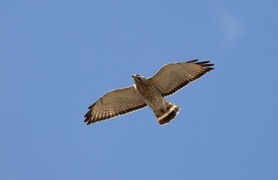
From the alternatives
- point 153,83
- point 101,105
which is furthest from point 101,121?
point 153,83

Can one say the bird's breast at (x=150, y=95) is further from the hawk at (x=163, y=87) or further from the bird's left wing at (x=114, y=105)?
the bird's left wing at (x=114, y=105)

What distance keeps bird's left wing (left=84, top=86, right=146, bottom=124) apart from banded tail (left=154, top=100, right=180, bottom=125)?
0.86 m

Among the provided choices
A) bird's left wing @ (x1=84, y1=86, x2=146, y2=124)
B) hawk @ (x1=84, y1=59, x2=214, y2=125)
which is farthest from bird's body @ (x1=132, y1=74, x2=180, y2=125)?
bird's left wing @ (x1=84, y1=86, x2=146, y2=124)

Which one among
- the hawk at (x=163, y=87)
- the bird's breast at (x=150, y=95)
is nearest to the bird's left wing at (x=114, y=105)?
the hawk at (x=163, y=87)

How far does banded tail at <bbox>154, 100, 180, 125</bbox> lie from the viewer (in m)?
23.2

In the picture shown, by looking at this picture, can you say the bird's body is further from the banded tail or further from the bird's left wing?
the bird's left wing

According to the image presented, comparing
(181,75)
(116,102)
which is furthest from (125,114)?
(181,75)

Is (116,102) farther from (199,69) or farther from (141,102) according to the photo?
(199,69)

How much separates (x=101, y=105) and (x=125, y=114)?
0.71m

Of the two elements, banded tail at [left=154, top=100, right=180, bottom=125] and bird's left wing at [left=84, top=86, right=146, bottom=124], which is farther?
bird's left wing at [left=84, top=86, right=146, bottom=124]

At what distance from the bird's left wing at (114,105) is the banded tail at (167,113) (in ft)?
2.82

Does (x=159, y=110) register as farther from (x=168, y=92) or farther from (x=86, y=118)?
(x=86, y=118)

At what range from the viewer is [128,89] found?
23.7 m

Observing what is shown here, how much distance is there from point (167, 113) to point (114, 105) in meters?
1.70
